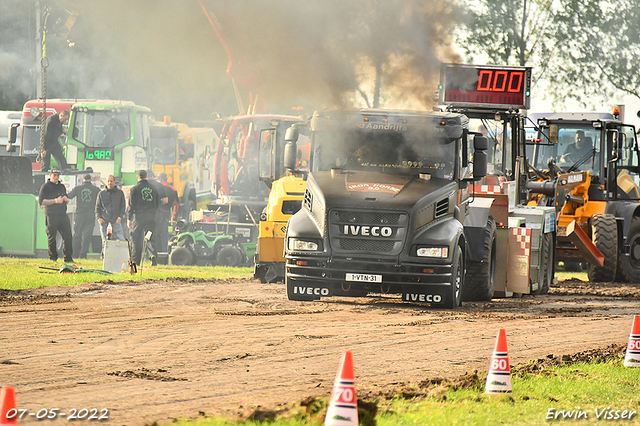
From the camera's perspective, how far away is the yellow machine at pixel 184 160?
92.9ft

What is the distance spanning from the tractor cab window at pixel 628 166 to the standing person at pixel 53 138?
13.8 m

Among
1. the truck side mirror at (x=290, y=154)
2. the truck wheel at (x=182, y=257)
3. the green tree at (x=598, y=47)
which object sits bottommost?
the truck wheel at (x=182, y=257)

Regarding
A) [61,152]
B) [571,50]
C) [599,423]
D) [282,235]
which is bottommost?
[599,423]

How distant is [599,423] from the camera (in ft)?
20.7

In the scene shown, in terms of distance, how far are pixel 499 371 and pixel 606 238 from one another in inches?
486

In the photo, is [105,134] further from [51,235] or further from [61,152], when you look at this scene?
[51,235]

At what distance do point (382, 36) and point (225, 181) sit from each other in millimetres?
9906

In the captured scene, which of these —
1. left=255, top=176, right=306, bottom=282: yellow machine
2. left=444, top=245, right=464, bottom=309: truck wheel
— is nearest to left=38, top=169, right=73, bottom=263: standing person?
left=255, top=176, right=306, bottom=282: yellow machine

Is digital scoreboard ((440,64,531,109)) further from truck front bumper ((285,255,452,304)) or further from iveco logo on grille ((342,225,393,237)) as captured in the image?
truck front bumper ((285,255,452,304))

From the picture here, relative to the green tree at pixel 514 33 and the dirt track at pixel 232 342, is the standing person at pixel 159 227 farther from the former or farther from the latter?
the green tree at pixel 514 33

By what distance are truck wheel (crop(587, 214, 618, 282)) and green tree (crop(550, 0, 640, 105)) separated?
13.7 m

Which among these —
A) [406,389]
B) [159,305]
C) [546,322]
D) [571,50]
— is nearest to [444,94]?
[546,322]

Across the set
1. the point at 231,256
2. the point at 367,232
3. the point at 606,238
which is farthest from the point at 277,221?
the point at 606,238

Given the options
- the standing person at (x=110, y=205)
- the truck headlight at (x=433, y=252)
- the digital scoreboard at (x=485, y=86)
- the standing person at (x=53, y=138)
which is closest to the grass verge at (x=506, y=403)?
the truck headlight at (x=433, y=252)
